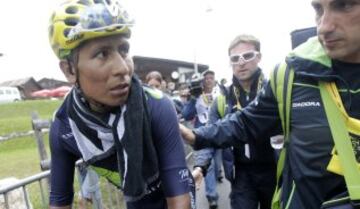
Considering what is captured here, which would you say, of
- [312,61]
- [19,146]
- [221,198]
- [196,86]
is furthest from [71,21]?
[19,146]

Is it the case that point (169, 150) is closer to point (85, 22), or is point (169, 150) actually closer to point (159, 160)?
point (159, 160)

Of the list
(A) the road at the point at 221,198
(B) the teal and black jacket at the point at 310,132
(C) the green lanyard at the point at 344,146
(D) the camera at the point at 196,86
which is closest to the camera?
(C) the green lanyard at the point at 344,146

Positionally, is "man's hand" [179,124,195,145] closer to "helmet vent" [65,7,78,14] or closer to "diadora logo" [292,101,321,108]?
"diadora logo" [292,101,321,108]

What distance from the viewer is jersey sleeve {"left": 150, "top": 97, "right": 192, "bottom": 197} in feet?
6.66

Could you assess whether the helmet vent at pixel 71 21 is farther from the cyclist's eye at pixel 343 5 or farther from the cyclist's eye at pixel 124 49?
the cyclist's eye at pixel 343 5

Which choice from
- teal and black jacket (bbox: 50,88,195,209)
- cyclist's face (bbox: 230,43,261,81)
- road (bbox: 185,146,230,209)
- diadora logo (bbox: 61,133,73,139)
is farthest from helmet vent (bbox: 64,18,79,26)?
road (bbox: 185,146,230,209)

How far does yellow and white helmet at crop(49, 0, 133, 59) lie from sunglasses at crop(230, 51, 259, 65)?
2218mm

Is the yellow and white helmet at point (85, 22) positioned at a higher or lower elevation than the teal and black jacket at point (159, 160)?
higher

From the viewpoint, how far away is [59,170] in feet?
7.67

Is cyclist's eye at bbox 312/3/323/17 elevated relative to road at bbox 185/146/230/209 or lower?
elevated

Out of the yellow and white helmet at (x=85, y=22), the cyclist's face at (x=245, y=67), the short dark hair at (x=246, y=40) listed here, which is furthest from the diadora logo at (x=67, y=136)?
the short dark hair at (x=246, y=40)

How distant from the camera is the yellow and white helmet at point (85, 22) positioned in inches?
77.8

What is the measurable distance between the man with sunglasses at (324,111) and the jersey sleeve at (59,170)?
1162 mm

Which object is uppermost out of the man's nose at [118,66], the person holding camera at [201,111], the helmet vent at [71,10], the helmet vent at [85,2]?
the helmet vent at [85,2]
